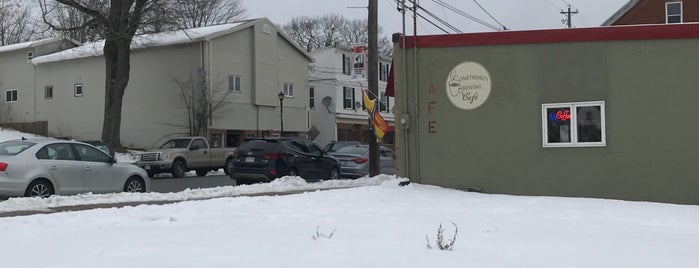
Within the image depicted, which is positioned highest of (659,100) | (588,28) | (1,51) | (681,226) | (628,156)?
(1,51)

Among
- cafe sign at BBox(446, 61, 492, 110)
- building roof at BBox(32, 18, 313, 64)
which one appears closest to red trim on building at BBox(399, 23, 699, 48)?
cafe sign at BBox(446, 61, 492, 110)

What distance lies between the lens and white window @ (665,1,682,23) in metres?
33.6

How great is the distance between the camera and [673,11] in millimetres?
33719

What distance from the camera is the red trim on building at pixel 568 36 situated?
1277 cm

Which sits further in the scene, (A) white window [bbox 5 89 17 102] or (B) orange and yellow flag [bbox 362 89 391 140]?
(A) white window [bbox 5 89 17 102]

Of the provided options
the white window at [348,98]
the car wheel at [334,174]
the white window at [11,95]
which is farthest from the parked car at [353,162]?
the white window at [11,95]

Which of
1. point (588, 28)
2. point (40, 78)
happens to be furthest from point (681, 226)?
point (40, 78)

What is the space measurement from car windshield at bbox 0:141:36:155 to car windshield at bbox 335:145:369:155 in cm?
1112

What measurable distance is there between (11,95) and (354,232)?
4221cm

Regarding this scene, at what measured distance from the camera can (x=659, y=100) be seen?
42.2 feet

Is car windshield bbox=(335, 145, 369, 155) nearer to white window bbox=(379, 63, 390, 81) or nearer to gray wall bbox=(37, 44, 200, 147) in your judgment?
gray wall bbox=(37, 44, 200, 147)

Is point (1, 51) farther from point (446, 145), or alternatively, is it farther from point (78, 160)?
point (446, 145)

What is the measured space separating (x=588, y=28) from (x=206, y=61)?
1014 inches

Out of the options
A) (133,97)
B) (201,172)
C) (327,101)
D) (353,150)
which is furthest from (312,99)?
(353,150)
